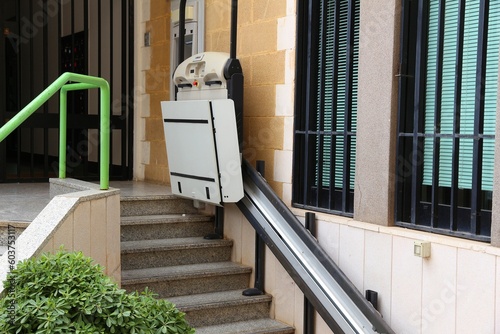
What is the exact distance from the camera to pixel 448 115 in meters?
4.33

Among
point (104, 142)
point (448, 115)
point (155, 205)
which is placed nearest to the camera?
point (448, 115)

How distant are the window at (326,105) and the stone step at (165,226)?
41.0 inches

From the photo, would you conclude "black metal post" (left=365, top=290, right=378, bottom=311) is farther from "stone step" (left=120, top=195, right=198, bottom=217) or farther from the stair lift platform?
"stone step" (left=120, top=195, right=198, bottom=217)

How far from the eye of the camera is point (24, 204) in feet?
17.9

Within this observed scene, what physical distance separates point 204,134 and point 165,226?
0.98 m

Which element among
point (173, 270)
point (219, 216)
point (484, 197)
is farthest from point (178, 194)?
point (484, 197)

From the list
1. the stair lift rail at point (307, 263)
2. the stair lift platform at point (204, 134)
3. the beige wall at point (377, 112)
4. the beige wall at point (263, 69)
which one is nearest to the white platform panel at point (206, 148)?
the stair lift platform at point (204, 134)

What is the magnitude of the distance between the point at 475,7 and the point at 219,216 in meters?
2.86

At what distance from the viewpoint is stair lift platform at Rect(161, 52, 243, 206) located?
211 inches

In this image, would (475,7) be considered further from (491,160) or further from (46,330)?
(46,330)

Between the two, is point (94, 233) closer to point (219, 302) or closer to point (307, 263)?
point (219, 302)

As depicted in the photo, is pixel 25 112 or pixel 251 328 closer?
pixel 25 112

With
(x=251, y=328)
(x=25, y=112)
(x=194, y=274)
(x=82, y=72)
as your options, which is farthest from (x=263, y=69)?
(x=82, y=72)

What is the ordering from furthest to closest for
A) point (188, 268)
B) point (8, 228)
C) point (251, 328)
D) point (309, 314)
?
point (188, 268) < point (251, 328) < point (309, 314) < point (8, 228)
